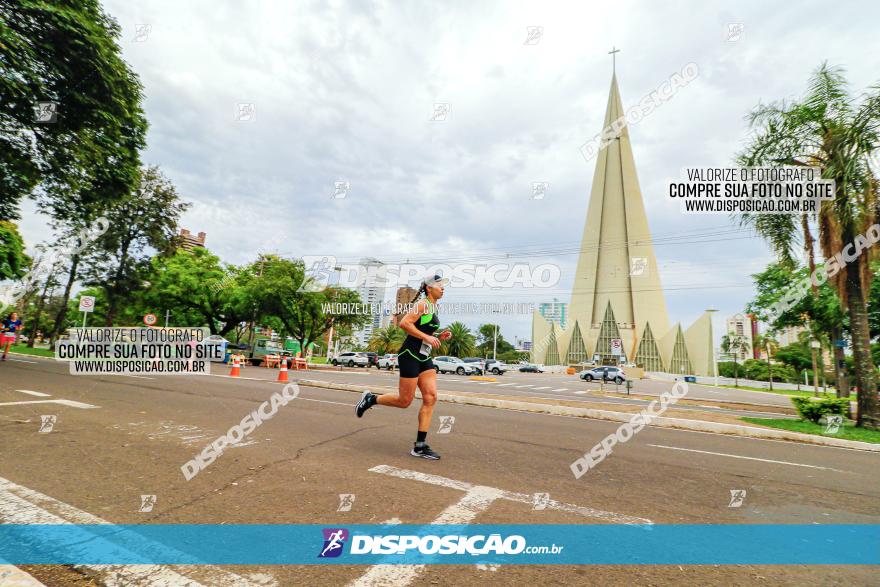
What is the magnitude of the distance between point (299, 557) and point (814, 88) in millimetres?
15285

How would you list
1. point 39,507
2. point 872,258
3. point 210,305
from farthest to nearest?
point 210,305
point 872,258
point 39,507

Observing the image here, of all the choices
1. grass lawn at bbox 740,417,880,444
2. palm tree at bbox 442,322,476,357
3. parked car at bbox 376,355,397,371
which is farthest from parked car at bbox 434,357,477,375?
grass lawn at bbox 740,417,880,444

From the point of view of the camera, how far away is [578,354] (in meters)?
85.7

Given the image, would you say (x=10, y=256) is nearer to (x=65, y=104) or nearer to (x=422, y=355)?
(x=65, y=104)

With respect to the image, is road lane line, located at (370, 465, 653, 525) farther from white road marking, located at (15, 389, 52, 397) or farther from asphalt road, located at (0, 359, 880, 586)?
white road marking, located at (15, 389, 52, 397)

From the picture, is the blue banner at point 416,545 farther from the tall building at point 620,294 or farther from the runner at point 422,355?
the tall building at point 620,294

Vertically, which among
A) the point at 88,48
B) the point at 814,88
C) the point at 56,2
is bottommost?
the point at 814,88

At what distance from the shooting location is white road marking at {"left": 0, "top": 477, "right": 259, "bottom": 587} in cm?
204

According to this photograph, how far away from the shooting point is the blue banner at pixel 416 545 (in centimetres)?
229

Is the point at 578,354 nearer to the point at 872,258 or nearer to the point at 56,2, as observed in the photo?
the point at 872,258

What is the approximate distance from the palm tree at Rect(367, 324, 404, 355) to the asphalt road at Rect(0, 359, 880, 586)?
54.7 metres

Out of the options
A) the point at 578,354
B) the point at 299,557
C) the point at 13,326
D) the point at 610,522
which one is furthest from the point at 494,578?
the point at 578,354

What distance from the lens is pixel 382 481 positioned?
12.1 ft

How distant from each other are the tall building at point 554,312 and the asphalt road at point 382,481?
92223 mm
